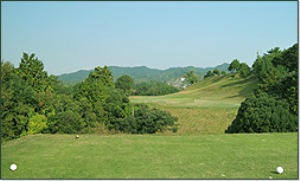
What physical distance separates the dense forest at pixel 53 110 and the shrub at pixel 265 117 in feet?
19.0

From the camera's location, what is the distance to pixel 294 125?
51.9ft

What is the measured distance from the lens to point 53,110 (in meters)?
20.1

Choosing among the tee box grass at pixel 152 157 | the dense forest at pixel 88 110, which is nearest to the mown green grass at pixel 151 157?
the tee box grass at pixel 152 157

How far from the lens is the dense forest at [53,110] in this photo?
59.1ft

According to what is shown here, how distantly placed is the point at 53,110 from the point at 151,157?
12365mm

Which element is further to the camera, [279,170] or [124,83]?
[124,83]

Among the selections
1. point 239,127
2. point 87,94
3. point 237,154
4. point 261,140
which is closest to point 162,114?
point 239,127

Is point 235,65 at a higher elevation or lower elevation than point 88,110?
higher

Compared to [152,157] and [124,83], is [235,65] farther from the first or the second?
[152,157]

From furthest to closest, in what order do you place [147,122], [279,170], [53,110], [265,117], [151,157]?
[147,122]
[53,110]
[265,117]
[151,157]
[279,170]

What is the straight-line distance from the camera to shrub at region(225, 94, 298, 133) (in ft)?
52.1

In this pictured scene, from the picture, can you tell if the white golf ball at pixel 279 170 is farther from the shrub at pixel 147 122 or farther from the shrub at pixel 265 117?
the shrub at pixel 147 122

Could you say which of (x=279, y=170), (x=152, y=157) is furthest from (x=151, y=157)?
(x=279, y=170)

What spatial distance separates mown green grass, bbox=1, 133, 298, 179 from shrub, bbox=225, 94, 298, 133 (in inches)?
122
